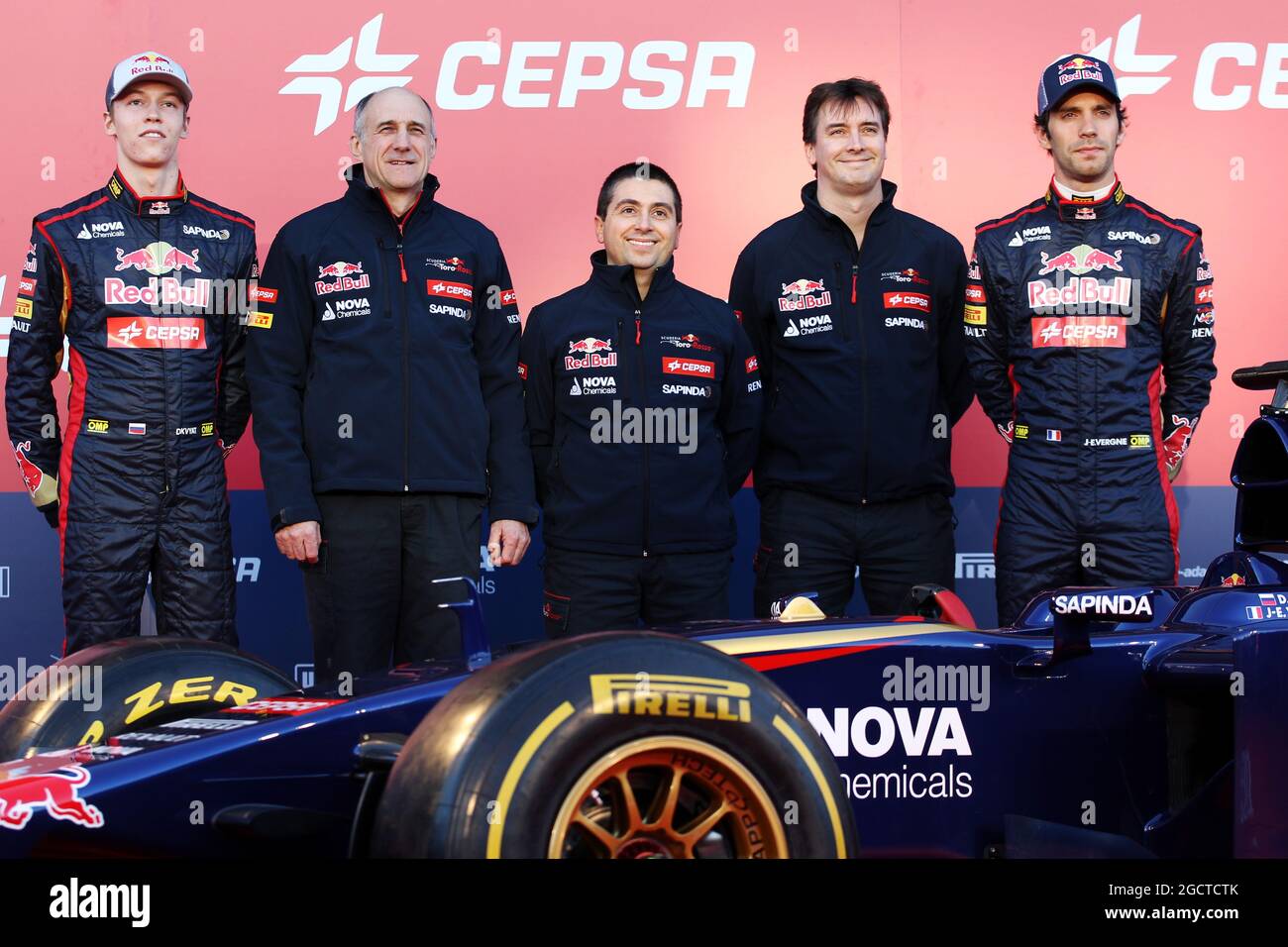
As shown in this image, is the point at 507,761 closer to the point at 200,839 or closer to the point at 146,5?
the point at 200,839

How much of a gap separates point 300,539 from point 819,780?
2.36 m

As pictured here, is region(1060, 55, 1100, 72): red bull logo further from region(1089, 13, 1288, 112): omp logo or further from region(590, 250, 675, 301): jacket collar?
region(590, 250, 675, 301): jacket collar

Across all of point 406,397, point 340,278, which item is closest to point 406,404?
point 406,397

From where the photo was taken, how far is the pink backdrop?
5395 mm

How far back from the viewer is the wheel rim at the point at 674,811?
2.03 m

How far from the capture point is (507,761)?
192 centimetres

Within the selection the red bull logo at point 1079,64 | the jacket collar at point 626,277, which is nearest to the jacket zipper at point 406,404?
the jacket collar at point 626,277

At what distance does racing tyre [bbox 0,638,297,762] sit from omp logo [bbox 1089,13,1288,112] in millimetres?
4066

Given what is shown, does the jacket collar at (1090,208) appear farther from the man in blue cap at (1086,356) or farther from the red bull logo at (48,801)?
the red bull logo at (48,801)

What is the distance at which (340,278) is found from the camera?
4.24 m

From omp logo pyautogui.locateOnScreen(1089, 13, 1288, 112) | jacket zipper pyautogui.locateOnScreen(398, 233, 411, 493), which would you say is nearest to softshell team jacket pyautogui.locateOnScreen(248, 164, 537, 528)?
jacket zipper pyautogui.locateOnScreen(398, 233, 411, 493)

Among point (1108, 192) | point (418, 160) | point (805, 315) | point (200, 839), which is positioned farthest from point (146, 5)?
point (200, 839)

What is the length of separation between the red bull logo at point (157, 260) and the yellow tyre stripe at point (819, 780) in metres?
3.12
